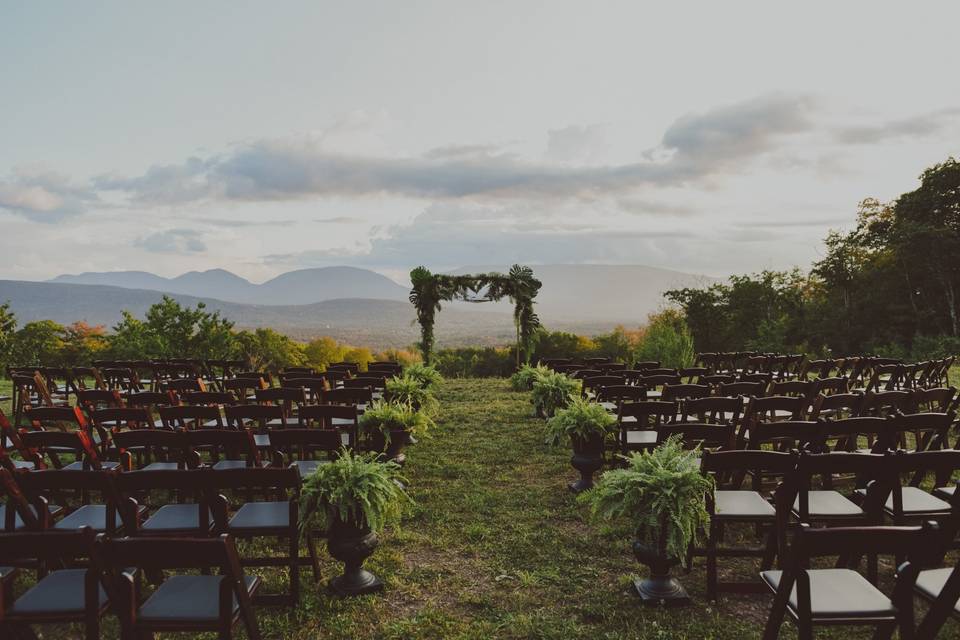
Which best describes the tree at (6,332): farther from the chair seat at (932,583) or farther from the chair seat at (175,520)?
the chair seat at (932,583)

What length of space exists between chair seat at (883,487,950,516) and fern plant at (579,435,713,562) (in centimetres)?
129

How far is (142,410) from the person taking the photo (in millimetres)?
5762

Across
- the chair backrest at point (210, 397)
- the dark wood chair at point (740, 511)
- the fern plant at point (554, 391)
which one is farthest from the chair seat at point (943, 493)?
the chair backrest at point (210, 397)

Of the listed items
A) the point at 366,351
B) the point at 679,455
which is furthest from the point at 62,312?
the point at 679,455

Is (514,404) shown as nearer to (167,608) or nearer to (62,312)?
(167,608)

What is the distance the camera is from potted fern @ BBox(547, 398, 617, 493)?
20.6 feet

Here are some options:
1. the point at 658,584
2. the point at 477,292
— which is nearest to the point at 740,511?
the point at 658,584

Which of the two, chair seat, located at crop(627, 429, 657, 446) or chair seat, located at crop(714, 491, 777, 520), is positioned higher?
chair seat, located at crop(714, 491, 777, 520)

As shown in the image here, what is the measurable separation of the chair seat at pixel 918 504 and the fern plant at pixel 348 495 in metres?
3.34

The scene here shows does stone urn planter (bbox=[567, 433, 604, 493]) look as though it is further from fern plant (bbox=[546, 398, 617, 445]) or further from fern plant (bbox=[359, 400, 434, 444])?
fern plant (bbox=[359, 400, 434, 444])

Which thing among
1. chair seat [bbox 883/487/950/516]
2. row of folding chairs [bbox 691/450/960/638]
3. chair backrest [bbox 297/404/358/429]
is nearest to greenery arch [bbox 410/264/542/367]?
chair backrest [bbox 297/404/358/429]

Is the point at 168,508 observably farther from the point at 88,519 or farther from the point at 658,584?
the point at 658,584

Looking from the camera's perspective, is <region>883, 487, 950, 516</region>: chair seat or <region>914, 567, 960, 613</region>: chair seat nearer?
<region>914, 567, 960, 613</region>: chair seat

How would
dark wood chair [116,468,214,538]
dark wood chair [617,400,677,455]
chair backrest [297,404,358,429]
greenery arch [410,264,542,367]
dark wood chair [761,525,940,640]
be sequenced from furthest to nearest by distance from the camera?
greenery arch [410,264,542,367], dark wood chair [617,400,677,455], chair backrest [297,404,358,429], dark wood chair [116,468,214,538], dark wood chair [761,525,940,640]
